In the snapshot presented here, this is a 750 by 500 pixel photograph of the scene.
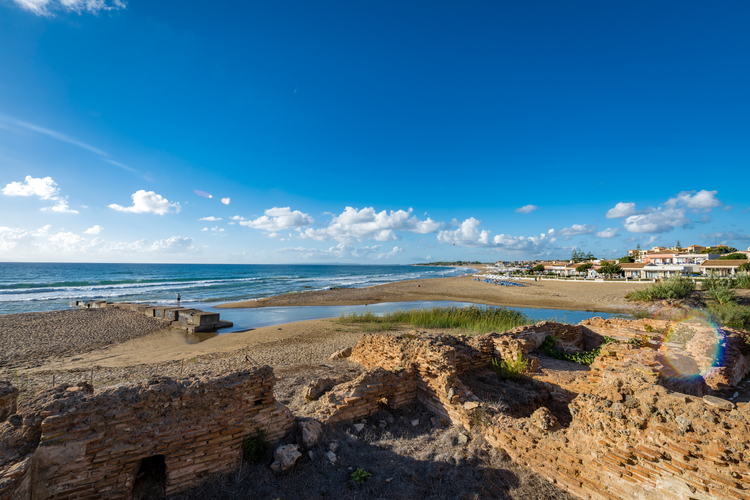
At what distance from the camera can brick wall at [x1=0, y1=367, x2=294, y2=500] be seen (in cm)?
385

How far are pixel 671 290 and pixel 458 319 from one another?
18692 millimetres

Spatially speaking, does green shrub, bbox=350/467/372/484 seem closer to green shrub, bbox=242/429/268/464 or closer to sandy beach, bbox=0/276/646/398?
green shrub, bbox=242/429/268/464

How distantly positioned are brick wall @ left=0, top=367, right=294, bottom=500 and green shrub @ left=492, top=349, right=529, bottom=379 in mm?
6569

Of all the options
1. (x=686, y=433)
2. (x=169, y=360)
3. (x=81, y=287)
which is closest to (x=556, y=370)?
(x=686, y=433)

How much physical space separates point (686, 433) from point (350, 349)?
31.2ft

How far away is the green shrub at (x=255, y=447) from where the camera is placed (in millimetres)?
5020

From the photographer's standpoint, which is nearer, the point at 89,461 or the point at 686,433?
the point at 686,433

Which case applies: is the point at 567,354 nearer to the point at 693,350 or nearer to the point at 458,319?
the point at 693,350

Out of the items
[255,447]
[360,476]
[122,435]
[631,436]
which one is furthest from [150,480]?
[631,436]

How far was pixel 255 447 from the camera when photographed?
5074mm

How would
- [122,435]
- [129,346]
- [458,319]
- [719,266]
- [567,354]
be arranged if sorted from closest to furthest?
1. [122,435]
2. [567,354]
3. [129,346]
4. [458,319]
5. [719,266]

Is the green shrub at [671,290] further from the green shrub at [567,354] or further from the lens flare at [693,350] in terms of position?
the green shrub at [567,354]

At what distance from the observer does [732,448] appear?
137 inches

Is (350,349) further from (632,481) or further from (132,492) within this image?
(632,481)
